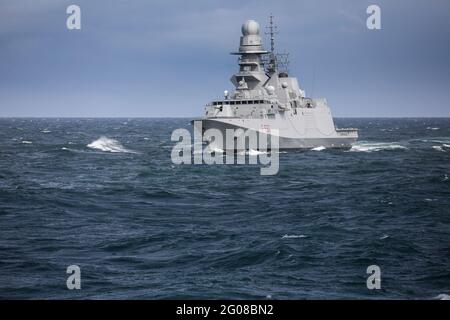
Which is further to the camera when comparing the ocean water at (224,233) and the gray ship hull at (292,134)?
the gray ship hull at (292,134)

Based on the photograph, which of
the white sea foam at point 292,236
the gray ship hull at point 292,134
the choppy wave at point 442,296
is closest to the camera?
the choppy wave at point 442,296

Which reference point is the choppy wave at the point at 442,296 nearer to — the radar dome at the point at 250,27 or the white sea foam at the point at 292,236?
the white sea foam at the point at 292,236

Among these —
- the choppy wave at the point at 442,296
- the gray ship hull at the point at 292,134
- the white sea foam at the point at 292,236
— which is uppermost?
the gray ship hull at the point at 292,134

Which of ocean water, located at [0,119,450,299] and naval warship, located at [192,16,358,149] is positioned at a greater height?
naval warship, located at [192,16,358,149]

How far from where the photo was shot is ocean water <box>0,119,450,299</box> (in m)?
17.5

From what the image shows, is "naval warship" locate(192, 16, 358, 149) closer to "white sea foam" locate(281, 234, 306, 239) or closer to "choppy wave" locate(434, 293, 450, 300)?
"white sea foam" locate(281, 234, 306, 239)

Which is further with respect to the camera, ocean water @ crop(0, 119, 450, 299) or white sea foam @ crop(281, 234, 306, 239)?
white sea foam @ crop(281, 234, 306, 239)

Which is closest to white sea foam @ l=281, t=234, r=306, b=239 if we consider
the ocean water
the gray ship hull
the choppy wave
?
the ocean water

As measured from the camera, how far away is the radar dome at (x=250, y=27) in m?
64.7

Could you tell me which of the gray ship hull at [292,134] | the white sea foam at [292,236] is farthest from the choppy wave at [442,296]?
the gray ship hull at [292,134]

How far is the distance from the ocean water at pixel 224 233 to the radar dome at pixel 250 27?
2332cm
